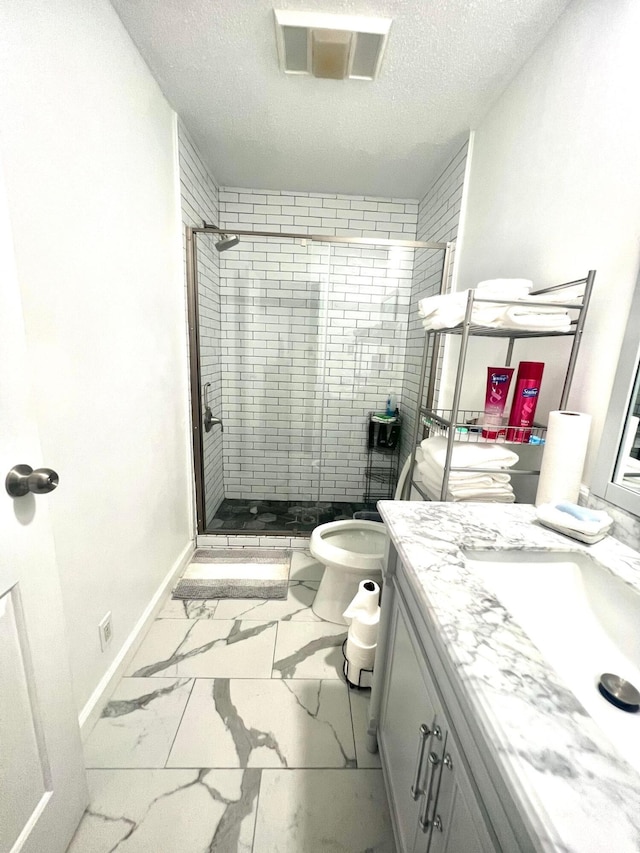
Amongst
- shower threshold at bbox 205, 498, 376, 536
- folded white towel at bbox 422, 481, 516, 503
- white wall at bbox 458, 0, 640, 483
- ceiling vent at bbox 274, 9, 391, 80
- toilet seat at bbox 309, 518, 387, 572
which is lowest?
shower threshold at bbox 205, 498, 376, 536

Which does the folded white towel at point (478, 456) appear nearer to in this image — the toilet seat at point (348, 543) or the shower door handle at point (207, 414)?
the toilet seat at point (348, 543)

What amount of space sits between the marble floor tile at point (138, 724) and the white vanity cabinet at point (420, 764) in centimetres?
76

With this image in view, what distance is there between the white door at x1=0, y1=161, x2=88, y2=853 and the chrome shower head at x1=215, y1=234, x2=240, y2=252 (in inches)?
70.8

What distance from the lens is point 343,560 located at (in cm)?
165

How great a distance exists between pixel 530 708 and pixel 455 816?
30 centimetres

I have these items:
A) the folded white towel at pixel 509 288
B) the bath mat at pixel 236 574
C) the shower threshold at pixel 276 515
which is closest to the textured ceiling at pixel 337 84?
the folded white towel at pixel 509 288

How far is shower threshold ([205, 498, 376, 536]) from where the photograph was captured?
2.45 meters

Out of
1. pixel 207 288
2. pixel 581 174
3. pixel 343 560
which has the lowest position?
pixel 343 560

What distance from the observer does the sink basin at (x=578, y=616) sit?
60cm

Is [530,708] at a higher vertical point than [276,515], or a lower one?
higher

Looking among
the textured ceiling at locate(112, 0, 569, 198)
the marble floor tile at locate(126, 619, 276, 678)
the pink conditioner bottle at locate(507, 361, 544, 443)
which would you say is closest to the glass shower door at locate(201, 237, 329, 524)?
the textured ceiling at locate(112, 0, 569, 198)

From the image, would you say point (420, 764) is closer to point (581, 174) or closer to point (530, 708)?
point (530, 708)

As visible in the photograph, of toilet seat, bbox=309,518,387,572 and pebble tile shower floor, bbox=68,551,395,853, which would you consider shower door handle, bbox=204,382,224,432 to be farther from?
pebble tile shower floor, bbox=68,551,395,853

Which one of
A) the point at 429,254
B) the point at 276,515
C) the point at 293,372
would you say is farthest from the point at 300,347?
the point at 276,515
